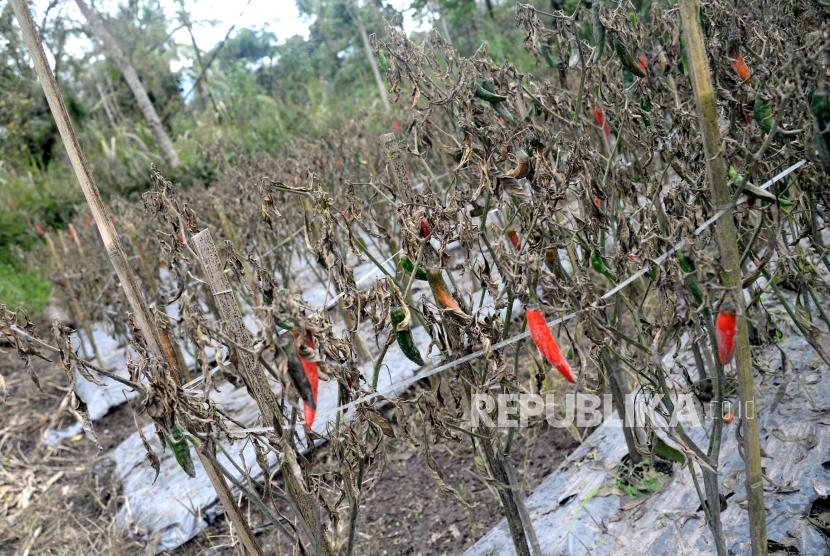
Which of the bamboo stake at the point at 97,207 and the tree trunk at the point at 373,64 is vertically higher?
the tree trunk at the point at 373,64

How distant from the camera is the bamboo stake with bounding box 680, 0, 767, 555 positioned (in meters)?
0.95

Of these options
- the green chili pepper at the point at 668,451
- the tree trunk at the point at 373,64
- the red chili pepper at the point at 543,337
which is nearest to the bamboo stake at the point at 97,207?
the red chili pepper at the point at 543,337

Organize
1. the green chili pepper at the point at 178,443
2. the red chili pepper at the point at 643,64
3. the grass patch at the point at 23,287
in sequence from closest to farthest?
the green chili pepper at the point at 178,443 < the red chili pepper at the point at 643,64 < the grass patch at the point at 23,287

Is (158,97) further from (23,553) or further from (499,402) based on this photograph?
(499,402)

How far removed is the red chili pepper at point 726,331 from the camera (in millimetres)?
1016

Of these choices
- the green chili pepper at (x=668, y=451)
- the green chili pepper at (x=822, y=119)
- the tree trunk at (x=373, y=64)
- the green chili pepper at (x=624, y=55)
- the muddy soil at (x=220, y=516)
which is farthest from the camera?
the tree trunk at (x=373, y=64)

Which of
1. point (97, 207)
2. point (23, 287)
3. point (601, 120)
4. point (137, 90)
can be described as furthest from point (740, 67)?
point (137, 90)

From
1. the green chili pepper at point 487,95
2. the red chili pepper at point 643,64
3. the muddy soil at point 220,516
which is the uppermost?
the green chili pepper at point 487,95

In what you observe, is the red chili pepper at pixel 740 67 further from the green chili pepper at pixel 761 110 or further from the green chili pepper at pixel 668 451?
the green chili pepper at pixel 668 451

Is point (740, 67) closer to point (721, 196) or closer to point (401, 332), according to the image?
point (721, 196)

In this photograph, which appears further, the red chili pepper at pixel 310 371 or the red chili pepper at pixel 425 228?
the red chili pepper at pixel 425 228

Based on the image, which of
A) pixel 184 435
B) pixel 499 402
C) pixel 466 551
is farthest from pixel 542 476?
pixel 184 435

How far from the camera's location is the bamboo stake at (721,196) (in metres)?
0.95

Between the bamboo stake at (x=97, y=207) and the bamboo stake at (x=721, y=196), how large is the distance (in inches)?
35.7
